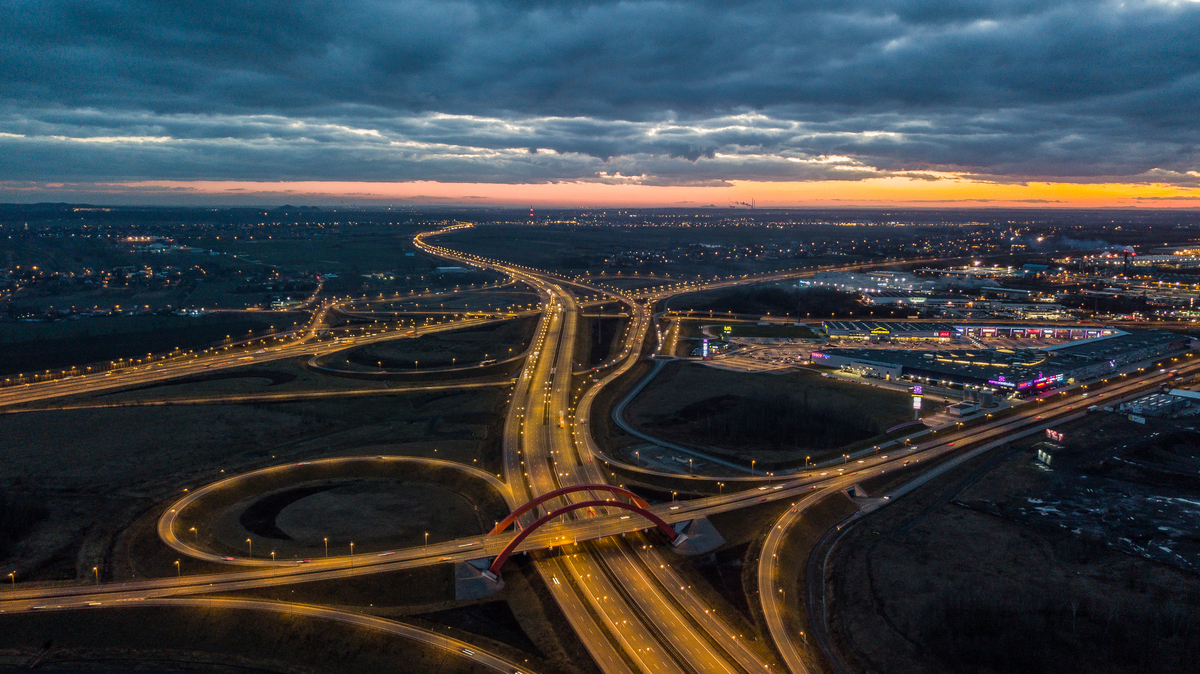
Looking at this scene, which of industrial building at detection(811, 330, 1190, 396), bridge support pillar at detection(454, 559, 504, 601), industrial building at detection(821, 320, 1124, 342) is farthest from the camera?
industrial building at detection(821, 320, 1124, 342)

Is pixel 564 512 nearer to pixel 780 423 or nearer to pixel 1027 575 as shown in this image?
pixel 1027 575

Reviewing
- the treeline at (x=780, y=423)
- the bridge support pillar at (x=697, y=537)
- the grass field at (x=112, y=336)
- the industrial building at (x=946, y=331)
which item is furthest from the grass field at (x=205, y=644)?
the industrial building at (x=946, y=331)

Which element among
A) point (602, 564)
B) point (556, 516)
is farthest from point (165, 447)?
point (602, 564)

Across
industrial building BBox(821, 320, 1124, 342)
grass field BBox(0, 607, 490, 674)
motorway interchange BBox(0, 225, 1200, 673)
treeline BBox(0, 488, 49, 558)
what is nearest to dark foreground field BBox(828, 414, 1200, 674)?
motorway interchange BBox(0, 225, 1200, 673)

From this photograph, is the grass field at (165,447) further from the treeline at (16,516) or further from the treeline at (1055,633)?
the treeline at (1055,633)

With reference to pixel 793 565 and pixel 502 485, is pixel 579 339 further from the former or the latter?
pixel 793 565

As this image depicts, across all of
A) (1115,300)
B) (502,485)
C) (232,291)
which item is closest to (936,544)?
(502,485)

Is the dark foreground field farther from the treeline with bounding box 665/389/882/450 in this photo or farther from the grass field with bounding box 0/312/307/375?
the grass field with bounding box 0/312/307/375
